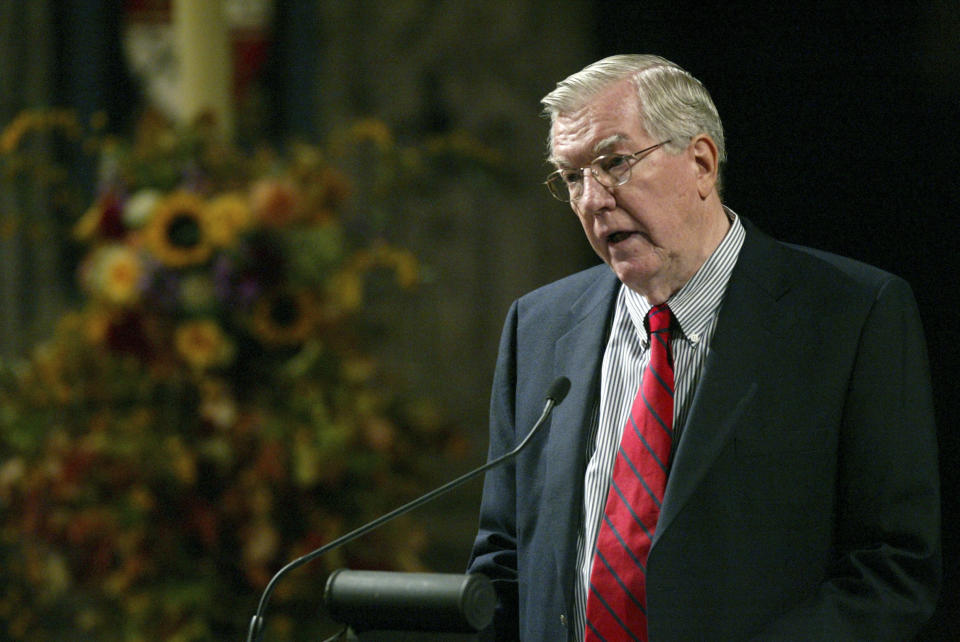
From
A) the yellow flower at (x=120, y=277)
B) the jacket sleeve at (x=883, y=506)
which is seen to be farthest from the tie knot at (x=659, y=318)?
the yellow flower at (x=120, y=277)

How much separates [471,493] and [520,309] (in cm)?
Result: 198

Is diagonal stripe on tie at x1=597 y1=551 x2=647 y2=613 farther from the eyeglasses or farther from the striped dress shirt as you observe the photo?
the eyeglasses

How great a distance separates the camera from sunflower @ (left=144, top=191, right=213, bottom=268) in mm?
2174

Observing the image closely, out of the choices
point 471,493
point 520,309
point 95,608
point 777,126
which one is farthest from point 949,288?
point 95,608

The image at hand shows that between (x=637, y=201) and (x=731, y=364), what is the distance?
225 mm

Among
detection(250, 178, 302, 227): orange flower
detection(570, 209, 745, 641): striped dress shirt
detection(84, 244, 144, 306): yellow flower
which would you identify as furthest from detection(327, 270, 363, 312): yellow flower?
detection(570, 209, 745, 641): striped dress shirt

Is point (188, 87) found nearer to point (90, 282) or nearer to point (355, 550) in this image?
point (90, 282)

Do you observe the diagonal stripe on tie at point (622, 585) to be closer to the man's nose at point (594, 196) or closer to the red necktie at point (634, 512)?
the red necktie at point (634, 512)

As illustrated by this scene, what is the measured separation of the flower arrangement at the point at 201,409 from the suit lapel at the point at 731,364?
0.94 meters

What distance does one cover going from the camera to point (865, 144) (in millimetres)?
2627

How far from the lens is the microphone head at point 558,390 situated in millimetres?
1371

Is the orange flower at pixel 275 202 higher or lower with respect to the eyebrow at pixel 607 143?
lower

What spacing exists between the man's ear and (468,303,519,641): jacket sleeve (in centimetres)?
38

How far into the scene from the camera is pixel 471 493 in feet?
11.8
